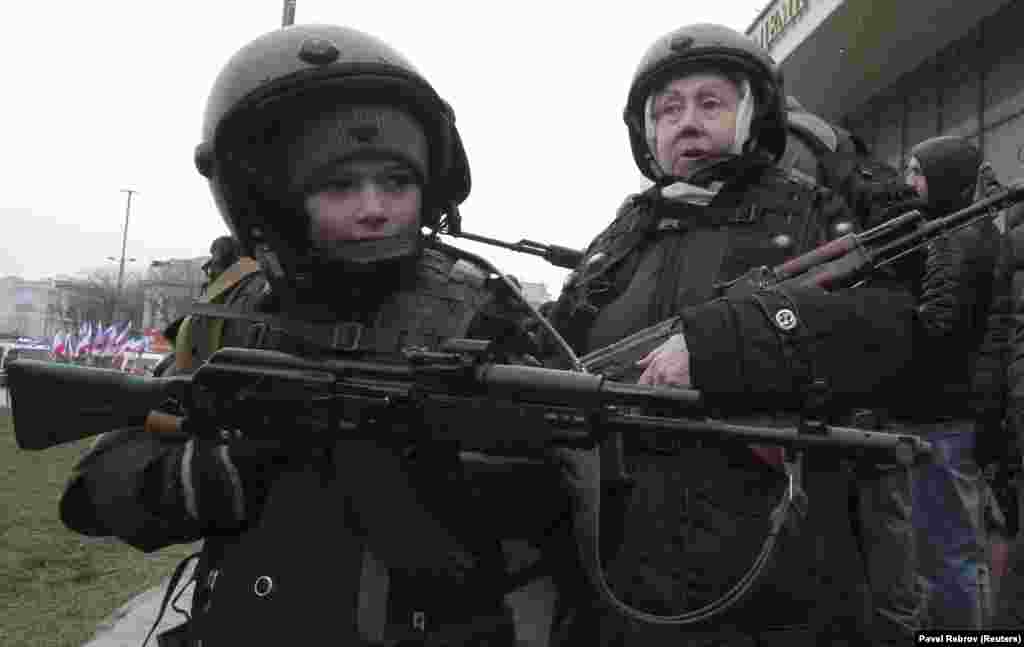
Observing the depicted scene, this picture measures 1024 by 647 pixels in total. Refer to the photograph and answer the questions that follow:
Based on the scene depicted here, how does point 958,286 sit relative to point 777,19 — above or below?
below

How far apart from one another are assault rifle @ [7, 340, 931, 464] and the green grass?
2.09 m

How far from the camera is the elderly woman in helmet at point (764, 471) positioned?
162cm

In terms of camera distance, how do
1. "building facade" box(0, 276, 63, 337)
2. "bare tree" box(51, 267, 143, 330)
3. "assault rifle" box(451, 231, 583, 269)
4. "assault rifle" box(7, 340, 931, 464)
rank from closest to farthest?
"assault rifle" box(7, 340, 931, 464) < "assault rifle" box(451, 231, 583, 269) < "bare tree" box(51, 267, 143, 330) < "building facade" box(0, 276, 63, 337)

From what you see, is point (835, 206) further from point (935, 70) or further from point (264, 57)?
point (935, 70)

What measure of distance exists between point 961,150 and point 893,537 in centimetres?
218

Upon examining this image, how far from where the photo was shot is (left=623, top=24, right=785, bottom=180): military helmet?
7.33 ft

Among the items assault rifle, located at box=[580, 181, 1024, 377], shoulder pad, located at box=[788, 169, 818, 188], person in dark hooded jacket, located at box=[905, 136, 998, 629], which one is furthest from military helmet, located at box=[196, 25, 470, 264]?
person in dark hooded jacket, located at box=[905, 136, 998, 629]

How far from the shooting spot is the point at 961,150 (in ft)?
11.2

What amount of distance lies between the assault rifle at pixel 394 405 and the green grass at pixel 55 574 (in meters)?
2.09

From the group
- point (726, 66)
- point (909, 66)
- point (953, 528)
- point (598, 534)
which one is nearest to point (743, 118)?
point (726, 66)

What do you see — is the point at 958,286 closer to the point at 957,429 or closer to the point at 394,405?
the point at 957,429

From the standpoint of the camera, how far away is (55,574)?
5.77 m

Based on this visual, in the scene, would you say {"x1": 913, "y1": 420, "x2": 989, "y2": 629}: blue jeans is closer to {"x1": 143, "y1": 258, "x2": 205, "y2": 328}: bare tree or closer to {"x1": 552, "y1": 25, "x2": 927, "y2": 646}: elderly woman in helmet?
{"x1": 552, "y1": 25, "x2": 927, "y2": 646}: elderly woman in helmet

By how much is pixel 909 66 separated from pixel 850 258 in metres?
8.60
